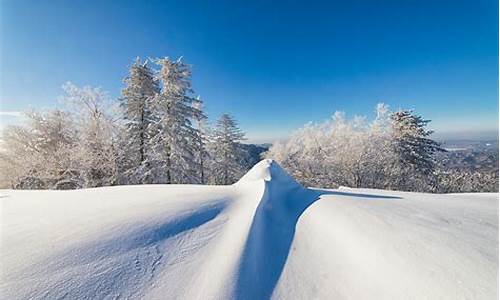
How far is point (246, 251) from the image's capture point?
2.09 meters

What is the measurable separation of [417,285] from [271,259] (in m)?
1.13

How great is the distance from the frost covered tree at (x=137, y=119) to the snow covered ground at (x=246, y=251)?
11275 millimetres

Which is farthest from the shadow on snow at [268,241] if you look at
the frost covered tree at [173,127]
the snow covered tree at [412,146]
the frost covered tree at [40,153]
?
the snow covered tree at [412,146]

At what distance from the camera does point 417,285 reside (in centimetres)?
155

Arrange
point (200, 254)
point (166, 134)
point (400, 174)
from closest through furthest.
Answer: point (200, 254), point (166, 134), point (400, 174)

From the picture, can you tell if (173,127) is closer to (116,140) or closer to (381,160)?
(116,140)

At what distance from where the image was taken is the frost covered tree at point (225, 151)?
77.3 ft

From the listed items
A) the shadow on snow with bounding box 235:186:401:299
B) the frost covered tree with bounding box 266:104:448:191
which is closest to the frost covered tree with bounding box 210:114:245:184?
the frost covered tree with bounding box 266:104:448:191

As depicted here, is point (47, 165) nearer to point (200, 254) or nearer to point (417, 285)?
point (200, 254)

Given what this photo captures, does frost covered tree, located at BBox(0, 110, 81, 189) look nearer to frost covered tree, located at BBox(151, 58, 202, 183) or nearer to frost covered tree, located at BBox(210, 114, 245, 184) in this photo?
frost covered tree, located at BBox(151, 58, 202, 183)

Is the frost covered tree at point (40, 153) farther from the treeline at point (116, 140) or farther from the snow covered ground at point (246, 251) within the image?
the snow covered ground at point (246, 251)


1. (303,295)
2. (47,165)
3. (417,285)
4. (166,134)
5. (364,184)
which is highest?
(166,134)

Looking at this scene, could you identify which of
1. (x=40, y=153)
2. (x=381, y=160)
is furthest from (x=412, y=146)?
(x=40, y=153)

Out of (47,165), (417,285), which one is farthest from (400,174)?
(47,165)
